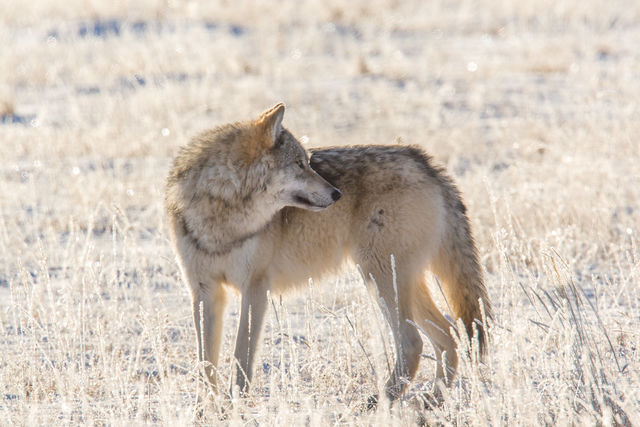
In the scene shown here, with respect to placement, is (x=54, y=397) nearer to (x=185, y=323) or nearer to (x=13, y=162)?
(x=185, y=323)

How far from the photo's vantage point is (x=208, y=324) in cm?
454

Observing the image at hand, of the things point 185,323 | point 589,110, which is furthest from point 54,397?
point 589,110

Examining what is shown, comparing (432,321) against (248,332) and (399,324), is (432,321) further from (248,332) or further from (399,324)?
(248,332)

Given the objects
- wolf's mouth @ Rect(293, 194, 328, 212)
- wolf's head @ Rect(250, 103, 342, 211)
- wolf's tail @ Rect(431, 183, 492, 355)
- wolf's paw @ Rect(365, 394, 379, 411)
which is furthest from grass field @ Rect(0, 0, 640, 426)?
wolf's head @ Rect(250, 103, 342, 211)

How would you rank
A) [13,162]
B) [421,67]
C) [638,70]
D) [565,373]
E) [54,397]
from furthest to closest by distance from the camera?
[421,67]
[638,70]
[13,162]
[54,397]
[565,373]

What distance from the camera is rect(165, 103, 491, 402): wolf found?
4527 millimetres

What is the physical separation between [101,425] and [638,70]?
12.8 m

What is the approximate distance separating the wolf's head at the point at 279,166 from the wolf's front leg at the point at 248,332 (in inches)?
22.3

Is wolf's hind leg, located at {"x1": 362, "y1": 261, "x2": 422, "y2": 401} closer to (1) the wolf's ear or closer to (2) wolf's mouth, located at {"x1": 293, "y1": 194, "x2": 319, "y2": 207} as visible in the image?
(2) wolf's mouth, located at {"x1": 293, "y1": 194, "x2": 319, "y2": 207}

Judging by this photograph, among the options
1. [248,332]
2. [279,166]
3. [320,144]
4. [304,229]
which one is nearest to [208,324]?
[248,332]

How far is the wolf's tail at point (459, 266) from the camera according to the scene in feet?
15.1

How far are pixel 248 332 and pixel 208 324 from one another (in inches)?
8.9

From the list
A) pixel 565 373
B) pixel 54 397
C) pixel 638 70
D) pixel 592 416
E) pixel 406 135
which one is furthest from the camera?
pixel 638 70

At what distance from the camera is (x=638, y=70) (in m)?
14.5
